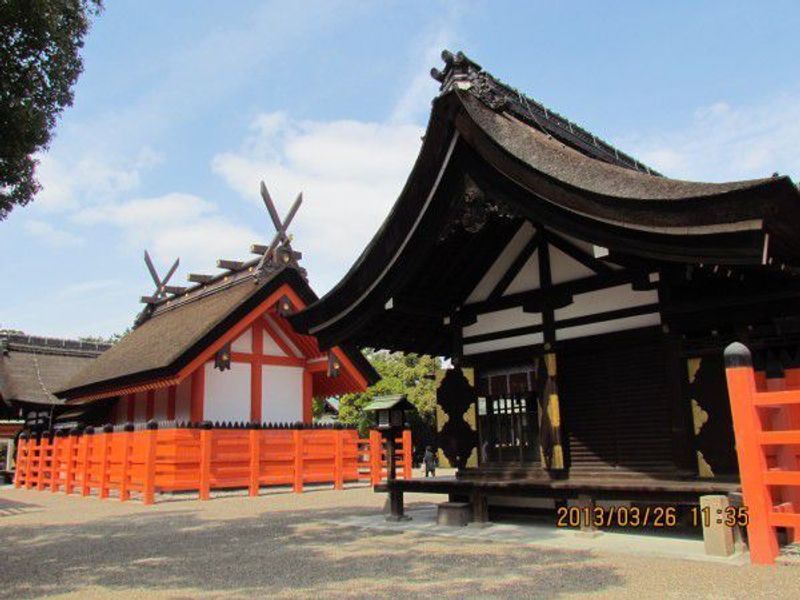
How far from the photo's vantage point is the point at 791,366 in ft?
20.9

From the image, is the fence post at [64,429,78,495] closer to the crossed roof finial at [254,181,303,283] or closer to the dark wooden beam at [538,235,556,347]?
the crossed roof finial at [254,181,303,283]

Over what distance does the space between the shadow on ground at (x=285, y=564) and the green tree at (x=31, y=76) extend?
432 cm

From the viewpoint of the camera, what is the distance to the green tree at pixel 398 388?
101 feet

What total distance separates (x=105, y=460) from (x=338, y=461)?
18.0 ft

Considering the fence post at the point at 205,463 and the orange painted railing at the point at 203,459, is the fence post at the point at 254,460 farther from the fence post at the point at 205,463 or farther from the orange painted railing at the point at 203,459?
the fence post at the point at 205,463

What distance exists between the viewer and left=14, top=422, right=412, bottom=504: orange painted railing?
13578mm

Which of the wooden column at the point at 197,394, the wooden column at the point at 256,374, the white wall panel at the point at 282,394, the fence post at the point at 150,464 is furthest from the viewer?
the white wall panel at the point at 282,394

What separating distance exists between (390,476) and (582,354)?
3512 millimetres

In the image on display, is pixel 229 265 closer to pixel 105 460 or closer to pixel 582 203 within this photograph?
pixel 105 460

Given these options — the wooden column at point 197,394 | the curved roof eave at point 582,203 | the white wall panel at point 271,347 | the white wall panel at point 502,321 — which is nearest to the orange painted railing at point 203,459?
the wooden column at point 197,394

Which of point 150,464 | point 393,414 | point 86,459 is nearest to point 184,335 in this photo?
point 86,459

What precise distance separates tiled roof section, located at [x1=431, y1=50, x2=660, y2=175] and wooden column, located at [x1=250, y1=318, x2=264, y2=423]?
1115cm

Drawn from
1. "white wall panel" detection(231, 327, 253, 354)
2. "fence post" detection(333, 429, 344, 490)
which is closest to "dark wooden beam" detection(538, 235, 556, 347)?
"fence post" detection(333, 429, 344, 490)

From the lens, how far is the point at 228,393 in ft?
58.6
